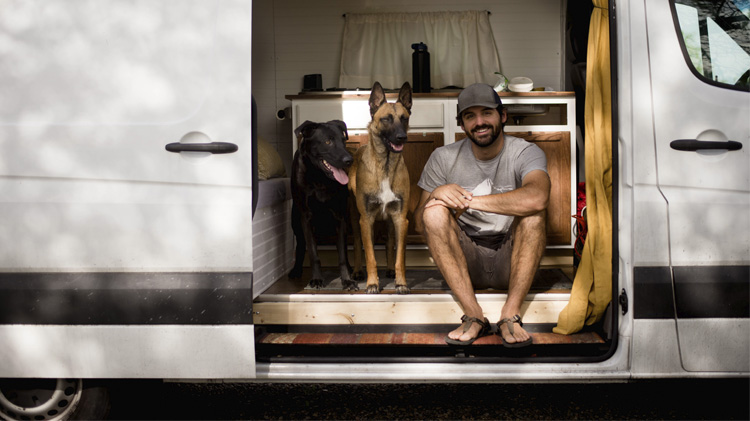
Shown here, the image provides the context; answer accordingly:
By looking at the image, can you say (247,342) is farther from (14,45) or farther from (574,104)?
(574,104)

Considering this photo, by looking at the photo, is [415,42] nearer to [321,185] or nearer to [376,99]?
[376,99]

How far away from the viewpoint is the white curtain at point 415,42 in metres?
5.64

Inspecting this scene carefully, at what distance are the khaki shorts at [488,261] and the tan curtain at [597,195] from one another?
0.51 metres

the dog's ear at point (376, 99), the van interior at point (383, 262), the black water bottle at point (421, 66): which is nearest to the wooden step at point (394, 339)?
the van interior at point (383, 262)

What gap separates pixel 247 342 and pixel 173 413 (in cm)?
92

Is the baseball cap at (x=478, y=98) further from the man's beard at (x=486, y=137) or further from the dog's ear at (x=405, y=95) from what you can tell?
the dog's ear at (x=405, y=95)

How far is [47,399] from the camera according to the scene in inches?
95.0

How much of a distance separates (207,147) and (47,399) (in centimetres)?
115

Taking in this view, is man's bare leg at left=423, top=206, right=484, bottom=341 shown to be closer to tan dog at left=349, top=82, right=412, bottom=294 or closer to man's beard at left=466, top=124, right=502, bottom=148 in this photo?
man's beard at left=466, top=124, right=502, bottom=148

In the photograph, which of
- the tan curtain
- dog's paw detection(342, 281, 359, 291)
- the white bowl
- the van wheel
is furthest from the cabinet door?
the van wheel

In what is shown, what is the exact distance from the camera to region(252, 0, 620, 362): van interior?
2.63 m

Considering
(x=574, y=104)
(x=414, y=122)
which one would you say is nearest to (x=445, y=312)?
(x=414, y=122)

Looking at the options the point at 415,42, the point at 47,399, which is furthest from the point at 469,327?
the point at 415,42

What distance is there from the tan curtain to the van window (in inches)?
14.0
